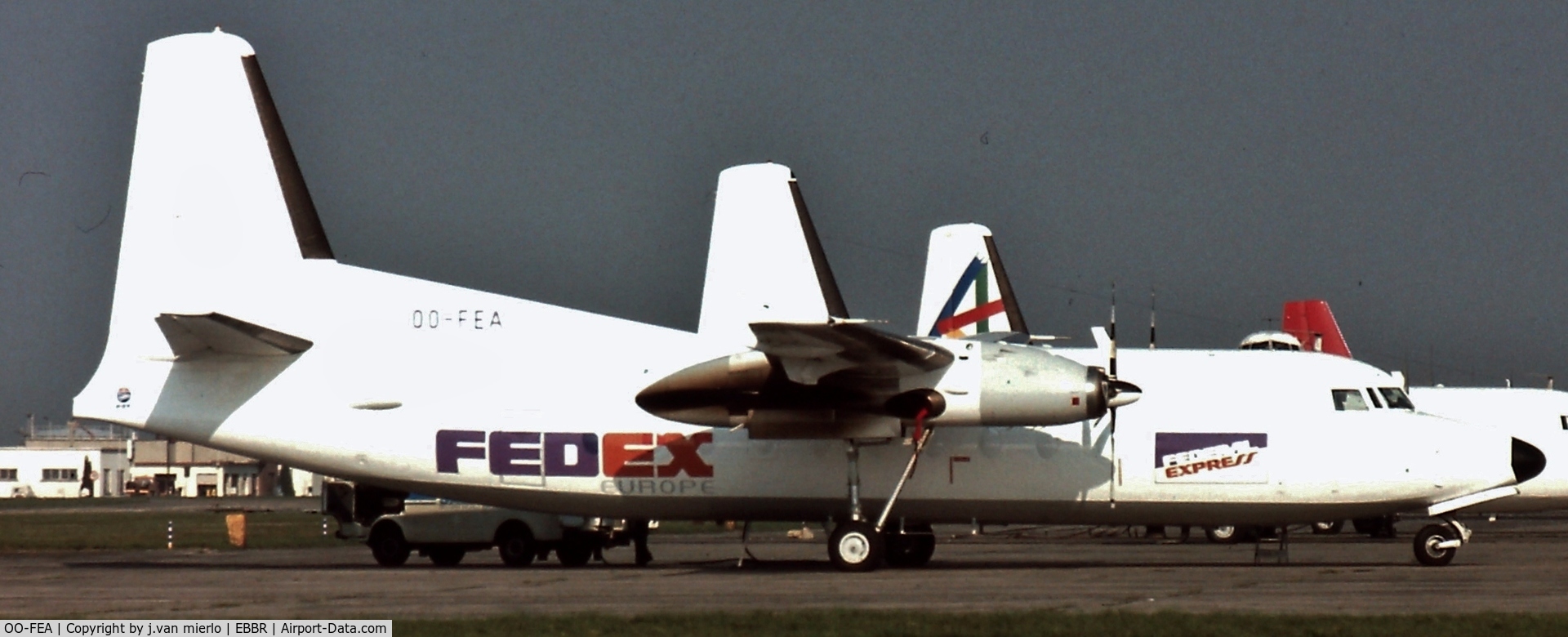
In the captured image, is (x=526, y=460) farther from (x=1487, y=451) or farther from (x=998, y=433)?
(x=1487, y=451)

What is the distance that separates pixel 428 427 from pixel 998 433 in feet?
24.9

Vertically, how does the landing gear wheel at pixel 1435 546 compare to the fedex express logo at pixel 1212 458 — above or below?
below

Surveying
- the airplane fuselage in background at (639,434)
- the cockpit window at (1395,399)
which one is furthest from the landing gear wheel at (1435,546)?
the cockpit window at (1395,399)

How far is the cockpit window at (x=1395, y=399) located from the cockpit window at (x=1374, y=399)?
0.31 ft

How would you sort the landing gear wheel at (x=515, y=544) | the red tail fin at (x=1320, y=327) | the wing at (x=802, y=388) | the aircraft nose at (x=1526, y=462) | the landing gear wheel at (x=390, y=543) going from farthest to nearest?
the red tail fin at (x=1320, y=327) < the landing gear wheel at (x=515, y=544) < the landing gear wheel at (x=390, y=543) < the aircraft nose at (x=1526, y=462) < the wing at (x=802, y=388)

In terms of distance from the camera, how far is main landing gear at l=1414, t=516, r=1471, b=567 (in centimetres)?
2261

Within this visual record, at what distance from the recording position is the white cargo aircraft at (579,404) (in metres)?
22.1

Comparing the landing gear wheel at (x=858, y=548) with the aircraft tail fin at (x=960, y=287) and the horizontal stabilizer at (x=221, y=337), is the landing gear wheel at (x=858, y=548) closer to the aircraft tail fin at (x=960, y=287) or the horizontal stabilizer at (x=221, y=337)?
the horizontal stabilizer at (x=221, y=337)

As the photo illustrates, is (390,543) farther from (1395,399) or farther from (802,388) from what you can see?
(1395,399)

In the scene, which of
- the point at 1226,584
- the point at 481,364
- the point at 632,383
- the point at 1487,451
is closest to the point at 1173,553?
the point at 1487,451

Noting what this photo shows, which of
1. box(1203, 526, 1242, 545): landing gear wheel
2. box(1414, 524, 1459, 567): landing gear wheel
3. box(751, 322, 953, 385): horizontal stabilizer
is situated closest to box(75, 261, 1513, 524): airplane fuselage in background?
box(1414, 524, 1459, 567): landing gear wheel

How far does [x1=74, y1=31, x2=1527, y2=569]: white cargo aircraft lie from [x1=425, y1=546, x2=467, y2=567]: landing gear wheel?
8.62 feet

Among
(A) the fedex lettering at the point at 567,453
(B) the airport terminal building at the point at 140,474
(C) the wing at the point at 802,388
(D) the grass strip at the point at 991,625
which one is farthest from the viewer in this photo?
(B) the airport terminal building at the point at 140,474

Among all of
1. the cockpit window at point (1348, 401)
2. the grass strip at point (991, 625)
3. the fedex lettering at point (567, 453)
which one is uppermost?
the cockpit window at point (1348, 401)
